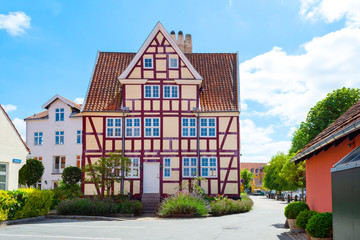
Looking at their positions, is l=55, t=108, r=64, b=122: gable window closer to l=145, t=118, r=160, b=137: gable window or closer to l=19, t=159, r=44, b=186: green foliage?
l=19, t=159, r=44, b=186: green foliage

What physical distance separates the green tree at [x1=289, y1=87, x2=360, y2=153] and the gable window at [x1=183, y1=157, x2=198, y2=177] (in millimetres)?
9320

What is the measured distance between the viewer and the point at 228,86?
1281 inches

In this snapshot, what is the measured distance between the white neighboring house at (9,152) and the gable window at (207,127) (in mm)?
12912

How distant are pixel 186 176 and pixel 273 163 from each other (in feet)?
124

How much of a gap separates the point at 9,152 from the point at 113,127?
368 inches

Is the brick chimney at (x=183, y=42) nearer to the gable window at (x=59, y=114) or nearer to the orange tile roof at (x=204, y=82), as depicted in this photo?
the orange tile roof at (x=204, y=82)

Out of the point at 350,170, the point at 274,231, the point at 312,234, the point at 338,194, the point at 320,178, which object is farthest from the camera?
the point at 274,231

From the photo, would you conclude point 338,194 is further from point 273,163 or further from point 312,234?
point 273,163

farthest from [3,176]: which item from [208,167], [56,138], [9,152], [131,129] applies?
[56,138]

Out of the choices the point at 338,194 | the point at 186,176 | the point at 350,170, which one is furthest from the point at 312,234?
the point at 186,176

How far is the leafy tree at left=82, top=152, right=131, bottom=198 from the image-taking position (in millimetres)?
27094

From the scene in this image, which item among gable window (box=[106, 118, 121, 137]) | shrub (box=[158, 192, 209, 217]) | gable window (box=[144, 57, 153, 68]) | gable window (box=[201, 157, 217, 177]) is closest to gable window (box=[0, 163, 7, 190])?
shrub (box=[158, 192, 209, 217])

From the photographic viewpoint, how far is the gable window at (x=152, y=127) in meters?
30.7

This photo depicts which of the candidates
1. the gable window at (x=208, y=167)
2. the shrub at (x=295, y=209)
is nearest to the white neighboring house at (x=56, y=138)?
the gable window at (x=208, y=167)
